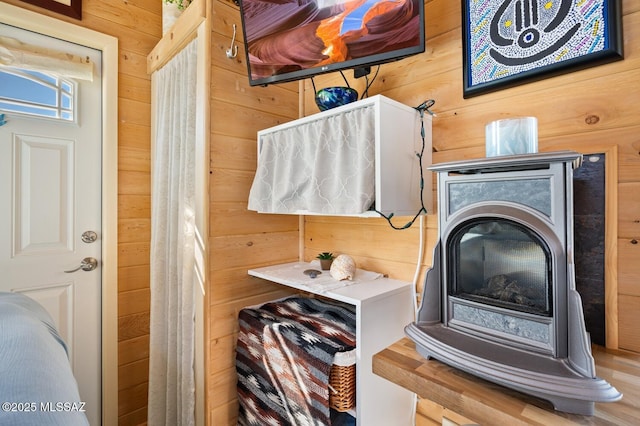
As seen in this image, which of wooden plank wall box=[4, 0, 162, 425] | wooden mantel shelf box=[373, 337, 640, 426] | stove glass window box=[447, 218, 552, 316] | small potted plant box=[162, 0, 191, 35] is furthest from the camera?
wooden plank wall box=[4, 0, 162, 425]

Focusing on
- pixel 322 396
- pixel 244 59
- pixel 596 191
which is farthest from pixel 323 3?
pixel 322 396

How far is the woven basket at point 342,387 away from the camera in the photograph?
1104mm

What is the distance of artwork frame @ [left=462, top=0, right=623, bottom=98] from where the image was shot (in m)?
0.88

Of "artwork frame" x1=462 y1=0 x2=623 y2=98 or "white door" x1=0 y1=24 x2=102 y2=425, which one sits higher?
"artwork frame" x1=462 y1=0 x2=623 y2=98

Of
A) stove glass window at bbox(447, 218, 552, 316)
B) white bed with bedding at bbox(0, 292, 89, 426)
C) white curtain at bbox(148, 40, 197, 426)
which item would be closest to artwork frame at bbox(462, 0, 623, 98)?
stove glass window at bbox(447, 218, 552, 316)

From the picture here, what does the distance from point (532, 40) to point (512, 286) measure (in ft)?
2.60

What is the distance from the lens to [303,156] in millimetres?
1362

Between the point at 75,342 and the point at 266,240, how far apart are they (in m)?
1.23

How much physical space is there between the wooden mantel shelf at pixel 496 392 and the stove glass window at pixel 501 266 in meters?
0.20

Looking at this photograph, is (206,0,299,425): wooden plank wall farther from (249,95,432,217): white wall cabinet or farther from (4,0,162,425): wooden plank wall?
(4,0,162,425): wooden plank wall

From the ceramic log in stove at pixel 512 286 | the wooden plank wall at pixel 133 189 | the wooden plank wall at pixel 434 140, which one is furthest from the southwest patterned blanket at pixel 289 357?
the wooden plank wall at pixel 133 189

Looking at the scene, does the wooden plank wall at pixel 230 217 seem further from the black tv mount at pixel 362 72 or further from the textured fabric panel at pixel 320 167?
the black tv mount at pixel 362 72

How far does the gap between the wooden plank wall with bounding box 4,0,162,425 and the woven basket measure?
143 centimetres

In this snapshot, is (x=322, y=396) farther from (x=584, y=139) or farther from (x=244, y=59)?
(x=244, y=59)
